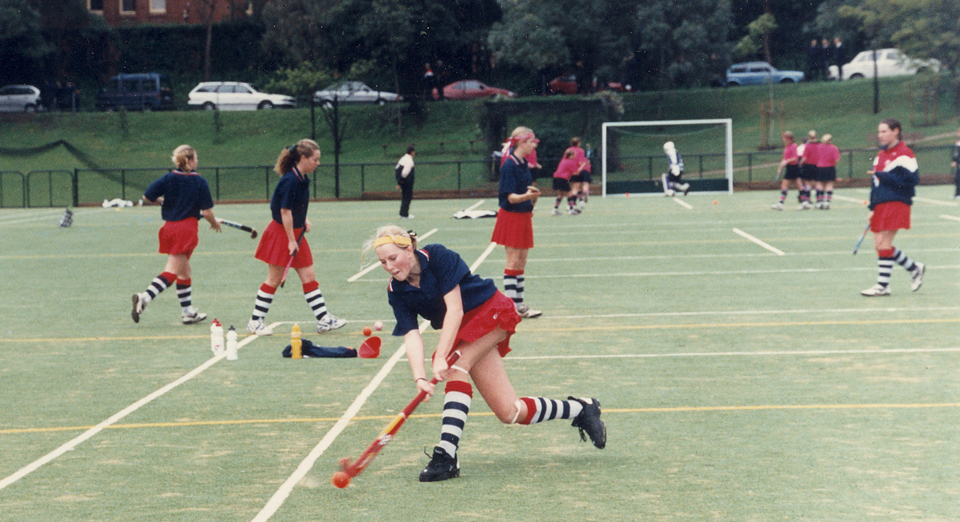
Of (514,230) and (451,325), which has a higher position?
(514,230)

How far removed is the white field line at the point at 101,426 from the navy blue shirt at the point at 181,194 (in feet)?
7.38

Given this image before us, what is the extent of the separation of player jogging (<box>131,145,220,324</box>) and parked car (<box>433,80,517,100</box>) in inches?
1677

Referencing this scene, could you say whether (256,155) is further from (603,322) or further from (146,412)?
(146,412)

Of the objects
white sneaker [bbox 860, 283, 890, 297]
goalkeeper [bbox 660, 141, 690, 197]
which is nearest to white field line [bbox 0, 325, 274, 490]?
white sneaker [bbox 860, 283, 890, 297]

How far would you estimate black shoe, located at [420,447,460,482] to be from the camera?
606 cm

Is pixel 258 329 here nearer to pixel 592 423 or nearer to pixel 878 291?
pixel 592 423

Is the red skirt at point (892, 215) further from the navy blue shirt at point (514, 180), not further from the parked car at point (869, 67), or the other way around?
the parked car at point (869, 67)

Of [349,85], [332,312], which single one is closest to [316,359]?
[332,312]

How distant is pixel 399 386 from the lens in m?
8.71

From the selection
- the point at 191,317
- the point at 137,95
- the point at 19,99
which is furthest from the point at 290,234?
the point at 19,99

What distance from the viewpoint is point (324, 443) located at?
7012mm

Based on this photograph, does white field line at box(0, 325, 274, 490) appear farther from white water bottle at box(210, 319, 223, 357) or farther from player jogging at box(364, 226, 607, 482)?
player jogging at box(364, 226, 607, 482)

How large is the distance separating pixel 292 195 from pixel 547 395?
149 inches

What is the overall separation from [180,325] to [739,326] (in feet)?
19.2
